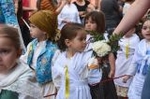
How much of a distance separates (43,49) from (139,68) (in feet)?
3.74

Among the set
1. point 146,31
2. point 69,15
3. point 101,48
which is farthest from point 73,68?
point 69,15

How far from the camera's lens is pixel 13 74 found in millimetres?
2855

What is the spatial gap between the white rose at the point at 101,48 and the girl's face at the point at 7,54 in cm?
64

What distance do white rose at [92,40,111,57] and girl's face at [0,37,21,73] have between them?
644 millimetres

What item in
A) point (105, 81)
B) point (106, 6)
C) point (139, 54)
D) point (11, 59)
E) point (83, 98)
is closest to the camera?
point (11, 59)

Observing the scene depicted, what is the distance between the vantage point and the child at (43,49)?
16.6 ft

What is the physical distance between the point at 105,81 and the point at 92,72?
0.31 metres

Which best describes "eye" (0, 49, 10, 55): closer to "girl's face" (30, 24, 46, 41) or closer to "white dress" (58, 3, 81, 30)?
"girl's face" (30, 24, 46, 41)

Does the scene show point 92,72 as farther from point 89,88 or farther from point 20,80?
point 20,80

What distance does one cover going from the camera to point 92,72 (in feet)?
15.7

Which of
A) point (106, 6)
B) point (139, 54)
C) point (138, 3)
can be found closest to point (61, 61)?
point (139, 54)

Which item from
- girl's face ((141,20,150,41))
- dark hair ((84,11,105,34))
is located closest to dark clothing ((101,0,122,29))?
dark hair ((84,11,105,34))

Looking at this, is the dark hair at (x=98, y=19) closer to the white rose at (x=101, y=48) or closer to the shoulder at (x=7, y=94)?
the white rose at (x=101, y=48)

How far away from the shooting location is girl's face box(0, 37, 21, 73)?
9.20 ft
